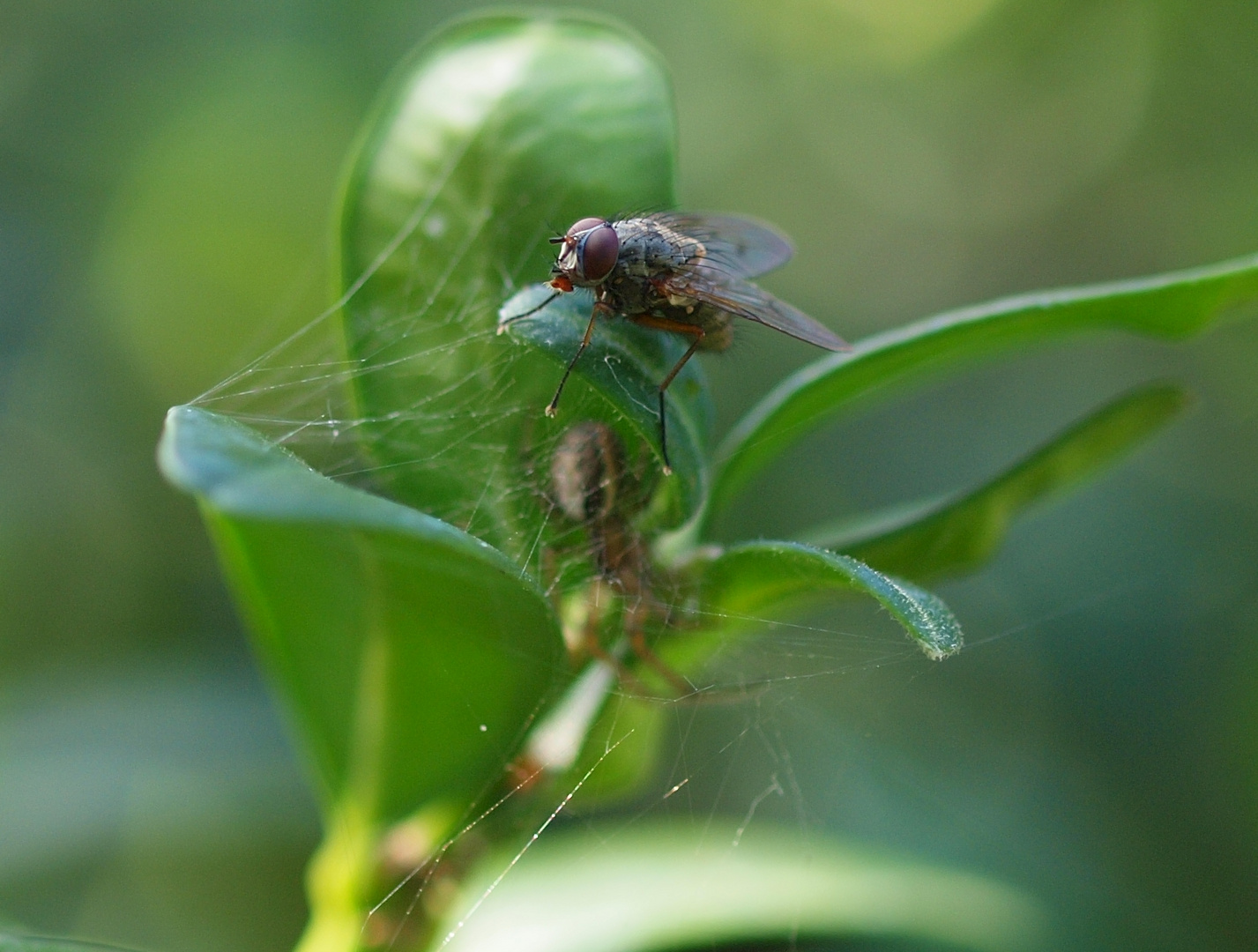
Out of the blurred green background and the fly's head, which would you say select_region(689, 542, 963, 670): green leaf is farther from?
the fly's head

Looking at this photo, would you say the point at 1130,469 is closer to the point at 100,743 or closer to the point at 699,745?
the point at 699,745

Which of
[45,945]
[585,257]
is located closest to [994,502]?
[585,257]

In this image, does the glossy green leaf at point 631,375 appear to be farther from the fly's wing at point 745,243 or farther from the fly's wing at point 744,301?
the fly's wing at point 745,243

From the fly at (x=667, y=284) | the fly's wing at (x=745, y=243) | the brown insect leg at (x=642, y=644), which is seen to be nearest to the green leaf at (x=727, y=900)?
the brown insect leg at (x=642, y=644)

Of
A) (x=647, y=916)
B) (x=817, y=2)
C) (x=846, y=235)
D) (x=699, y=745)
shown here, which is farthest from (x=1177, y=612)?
(x=817, y=2)

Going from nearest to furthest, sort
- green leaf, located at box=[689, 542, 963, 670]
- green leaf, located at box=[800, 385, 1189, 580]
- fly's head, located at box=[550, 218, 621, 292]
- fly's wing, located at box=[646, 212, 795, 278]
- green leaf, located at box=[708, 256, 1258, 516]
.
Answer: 1. green leaf, located at box=[689, 542, 963, 670]
2. green leaf, located at box=[708, 256, 1258, 516]
3. green leaf, located at box=[800, 385, 1189, 580]
4. fly's head, located at box=[550, 218, 621, 292]
5. fly's wing, located at box=[646, 212, 795, 278]

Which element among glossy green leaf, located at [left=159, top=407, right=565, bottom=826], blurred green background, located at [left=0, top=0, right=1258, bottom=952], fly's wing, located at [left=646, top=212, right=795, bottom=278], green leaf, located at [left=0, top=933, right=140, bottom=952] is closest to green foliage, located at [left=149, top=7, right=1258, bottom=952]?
glossy green leaf, located at [left=159, top=407, right=565, bottom=826]

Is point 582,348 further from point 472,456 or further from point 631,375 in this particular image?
point 472,456
